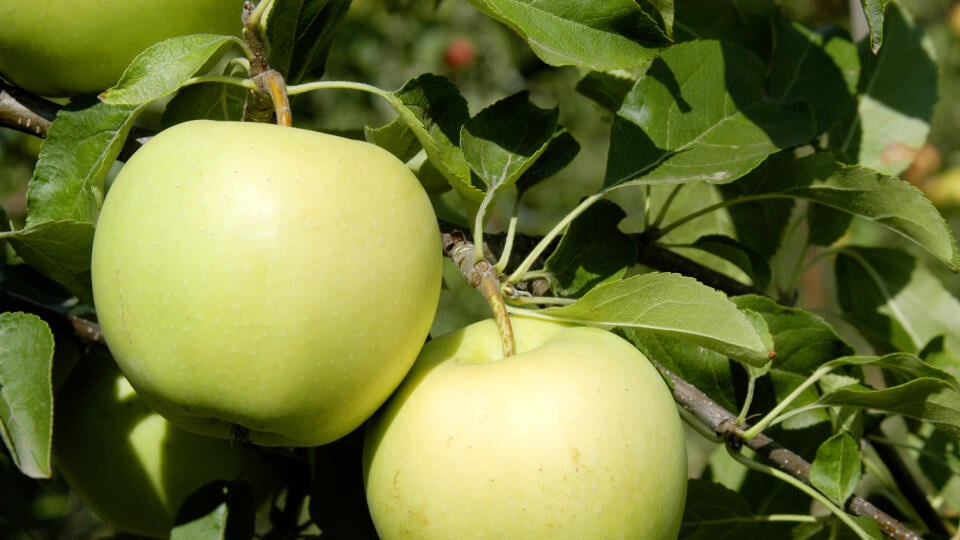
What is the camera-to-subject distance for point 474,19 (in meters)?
2.97

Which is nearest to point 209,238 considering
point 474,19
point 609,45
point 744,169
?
→ point 609,45

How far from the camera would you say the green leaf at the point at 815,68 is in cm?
85

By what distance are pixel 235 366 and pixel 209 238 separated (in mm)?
70

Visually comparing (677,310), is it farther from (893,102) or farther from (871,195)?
(893,102)

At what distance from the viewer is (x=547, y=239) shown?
635 millimetres

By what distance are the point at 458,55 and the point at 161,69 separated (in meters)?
2.28

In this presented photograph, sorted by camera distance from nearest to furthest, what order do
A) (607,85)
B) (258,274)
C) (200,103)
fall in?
(258,274)
(200,103)
(607,85)

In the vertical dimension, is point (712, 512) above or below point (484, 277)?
below

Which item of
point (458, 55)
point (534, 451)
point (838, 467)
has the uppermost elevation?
point (534, 451)

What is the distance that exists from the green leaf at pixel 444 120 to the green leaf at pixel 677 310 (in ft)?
0.35

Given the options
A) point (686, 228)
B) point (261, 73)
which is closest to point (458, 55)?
point (686, 228)

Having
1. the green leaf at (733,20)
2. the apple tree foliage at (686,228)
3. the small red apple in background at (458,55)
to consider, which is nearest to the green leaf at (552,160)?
the apple tree foliage at (686,228)

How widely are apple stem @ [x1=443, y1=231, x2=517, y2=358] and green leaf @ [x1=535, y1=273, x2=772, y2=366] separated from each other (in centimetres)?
5

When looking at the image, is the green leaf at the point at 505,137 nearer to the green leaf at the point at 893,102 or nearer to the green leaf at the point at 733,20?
the green leaf at the point at 733,20
